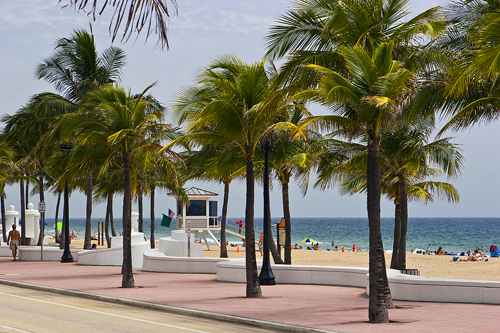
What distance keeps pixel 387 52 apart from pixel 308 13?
9.10 feet

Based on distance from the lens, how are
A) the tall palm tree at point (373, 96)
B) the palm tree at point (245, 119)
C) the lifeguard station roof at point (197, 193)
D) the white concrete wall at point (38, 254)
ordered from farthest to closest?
the lifeguard station roof at point (197, 193) < the white concrete wall at point (38, 254) < the palm tree at point (245, 119) < the tall palm tree at point (373, 96)

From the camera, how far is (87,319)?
10961 millimetres

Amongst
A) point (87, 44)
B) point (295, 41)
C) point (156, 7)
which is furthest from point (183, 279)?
point (156, 7)

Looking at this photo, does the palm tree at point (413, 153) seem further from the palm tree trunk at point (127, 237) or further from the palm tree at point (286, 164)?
the palm tree trunk at point (127, 237)

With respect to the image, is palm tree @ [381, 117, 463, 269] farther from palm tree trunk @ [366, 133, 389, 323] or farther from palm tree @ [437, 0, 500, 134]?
palm tree trunk @ [366, 133, 389, 323]

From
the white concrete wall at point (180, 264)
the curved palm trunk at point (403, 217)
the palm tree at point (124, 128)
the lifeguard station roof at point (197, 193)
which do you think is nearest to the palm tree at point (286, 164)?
the white concrete wall at point (180, 264)

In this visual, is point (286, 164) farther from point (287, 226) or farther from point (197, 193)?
point (197, 193)

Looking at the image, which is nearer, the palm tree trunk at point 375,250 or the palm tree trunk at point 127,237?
the palm tree trunk at point 375,250

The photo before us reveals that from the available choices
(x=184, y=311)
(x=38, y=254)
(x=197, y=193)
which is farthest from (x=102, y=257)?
(x=184, y=311)

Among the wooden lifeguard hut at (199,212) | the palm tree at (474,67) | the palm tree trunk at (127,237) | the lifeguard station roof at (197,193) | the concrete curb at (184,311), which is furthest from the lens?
the lifeguard station roof at (197,193)

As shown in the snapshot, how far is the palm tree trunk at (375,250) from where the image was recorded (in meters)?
10.5

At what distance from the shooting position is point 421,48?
1367cm

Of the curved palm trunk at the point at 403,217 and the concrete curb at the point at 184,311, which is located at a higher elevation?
the curved palm trunk at the point at 403,217

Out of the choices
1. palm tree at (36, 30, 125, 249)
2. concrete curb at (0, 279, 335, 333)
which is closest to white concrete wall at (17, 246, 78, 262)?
palm tree at (36, 30, 125, 249)
